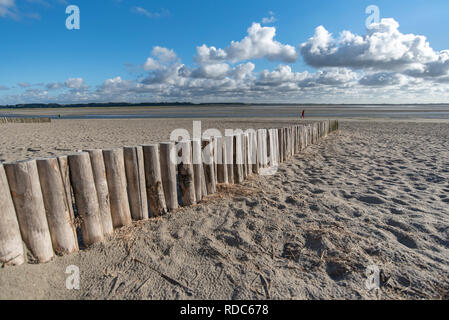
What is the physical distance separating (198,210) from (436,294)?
2703mm

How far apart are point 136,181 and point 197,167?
1.01 m

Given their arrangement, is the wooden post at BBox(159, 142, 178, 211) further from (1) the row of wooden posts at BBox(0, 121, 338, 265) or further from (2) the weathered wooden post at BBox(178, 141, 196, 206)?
(2) the weathered wooden post at BBox(178, 141, 196, 206)

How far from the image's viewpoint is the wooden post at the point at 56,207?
7.92ft

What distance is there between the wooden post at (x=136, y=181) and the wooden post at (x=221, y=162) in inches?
57.7

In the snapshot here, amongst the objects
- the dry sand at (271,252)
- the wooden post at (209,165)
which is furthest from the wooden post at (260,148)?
the wooden post at (209,165)

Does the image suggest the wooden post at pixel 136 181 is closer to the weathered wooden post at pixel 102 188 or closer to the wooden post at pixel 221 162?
the weathered wooden post at pixel 102 188

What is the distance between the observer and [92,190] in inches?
107

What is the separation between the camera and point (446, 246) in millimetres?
2797

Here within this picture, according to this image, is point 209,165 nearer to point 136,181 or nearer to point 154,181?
point 154,181

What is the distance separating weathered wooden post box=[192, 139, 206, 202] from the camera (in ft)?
12.3

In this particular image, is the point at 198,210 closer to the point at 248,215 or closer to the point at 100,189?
the point at 248,215

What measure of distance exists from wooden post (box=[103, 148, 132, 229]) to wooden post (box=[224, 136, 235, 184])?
6.38 ft

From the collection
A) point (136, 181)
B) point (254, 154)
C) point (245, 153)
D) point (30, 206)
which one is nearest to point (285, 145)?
point (254, 154)
